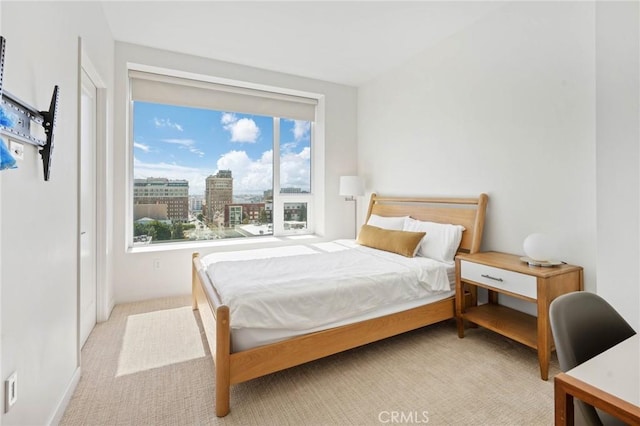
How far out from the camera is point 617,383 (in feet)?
2.78

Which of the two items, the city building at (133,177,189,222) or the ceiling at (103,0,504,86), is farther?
the city building at (133,177,189,222)

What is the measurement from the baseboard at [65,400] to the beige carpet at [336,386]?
0.03m

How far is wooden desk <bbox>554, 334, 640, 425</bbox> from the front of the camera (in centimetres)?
77

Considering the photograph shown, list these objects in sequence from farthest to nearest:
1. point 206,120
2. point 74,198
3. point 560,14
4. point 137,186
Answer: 1. point 206,120
2. point 137,186
3. point 560,14
4. point 74,198

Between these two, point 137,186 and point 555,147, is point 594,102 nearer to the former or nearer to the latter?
point 555,147

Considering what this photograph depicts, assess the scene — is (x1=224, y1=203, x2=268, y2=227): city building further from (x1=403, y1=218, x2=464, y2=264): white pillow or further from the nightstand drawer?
the nightstand drawer

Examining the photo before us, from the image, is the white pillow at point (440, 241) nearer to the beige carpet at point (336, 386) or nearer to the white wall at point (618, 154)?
the beige carpet at point (336, 386)

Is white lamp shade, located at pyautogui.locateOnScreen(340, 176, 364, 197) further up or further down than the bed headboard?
further up

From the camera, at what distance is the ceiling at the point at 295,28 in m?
2.74

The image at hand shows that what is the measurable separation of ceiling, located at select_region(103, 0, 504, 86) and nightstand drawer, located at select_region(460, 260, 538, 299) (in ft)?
7.42

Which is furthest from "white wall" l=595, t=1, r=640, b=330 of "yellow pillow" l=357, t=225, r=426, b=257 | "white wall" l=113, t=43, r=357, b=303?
"white wall" l=113, t=43, r=357, b=303

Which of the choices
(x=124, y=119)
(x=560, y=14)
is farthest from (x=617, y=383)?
(x=124, y=119)

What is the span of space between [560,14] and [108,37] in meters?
3.95

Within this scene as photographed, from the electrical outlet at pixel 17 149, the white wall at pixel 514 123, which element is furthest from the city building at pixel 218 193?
the electrical outlet at pixel 17 149
